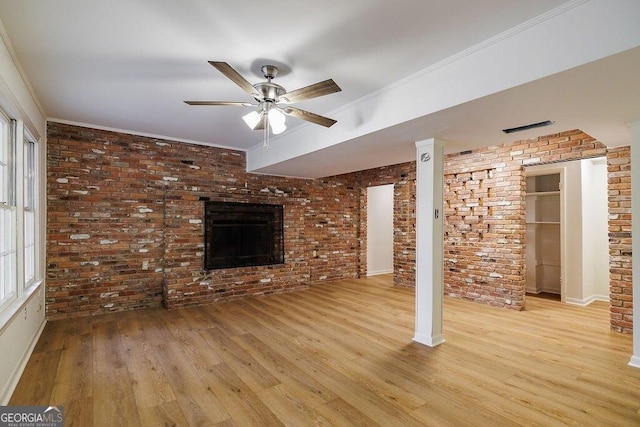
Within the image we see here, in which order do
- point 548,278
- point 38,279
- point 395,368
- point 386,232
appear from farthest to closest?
point 386,232 < point 548,278 < point 38,279 < point 395,368

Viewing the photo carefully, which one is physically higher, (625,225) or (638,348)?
(625,225)

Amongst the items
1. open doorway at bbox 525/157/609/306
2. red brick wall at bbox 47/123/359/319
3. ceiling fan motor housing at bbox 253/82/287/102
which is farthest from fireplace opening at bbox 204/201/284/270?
open doorway at bbox 525/157/609/306

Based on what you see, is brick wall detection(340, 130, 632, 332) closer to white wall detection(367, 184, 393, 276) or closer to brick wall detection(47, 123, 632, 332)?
brick wall detection(47, 123, 632, 332)

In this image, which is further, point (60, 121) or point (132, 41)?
point (60, 121)

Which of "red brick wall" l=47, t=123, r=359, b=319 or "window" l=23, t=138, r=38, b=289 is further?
"red brick wall" l=47, t=123, r=359, b=319

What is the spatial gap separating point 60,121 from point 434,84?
4.58 meters

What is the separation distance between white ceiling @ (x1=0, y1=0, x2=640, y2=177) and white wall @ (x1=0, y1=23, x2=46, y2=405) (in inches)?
6.2

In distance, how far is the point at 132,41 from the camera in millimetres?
2230

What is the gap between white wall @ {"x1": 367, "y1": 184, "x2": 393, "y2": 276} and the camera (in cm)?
767

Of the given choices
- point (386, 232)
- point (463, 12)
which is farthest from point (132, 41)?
point (386, 232)

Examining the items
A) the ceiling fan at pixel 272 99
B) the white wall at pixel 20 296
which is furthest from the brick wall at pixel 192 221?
the ceiling fan at pixel 272 99

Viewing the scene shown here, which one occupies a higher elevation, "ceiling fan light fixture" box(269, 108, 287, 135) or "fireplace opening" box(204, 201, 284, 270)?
"ceiling fan light fixture" box(269, 108, 287, 135)

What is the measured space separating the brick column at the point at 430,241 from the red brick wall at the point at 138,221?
10.1 ft

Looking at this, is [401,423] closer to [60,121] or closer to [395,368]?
[395,368]
